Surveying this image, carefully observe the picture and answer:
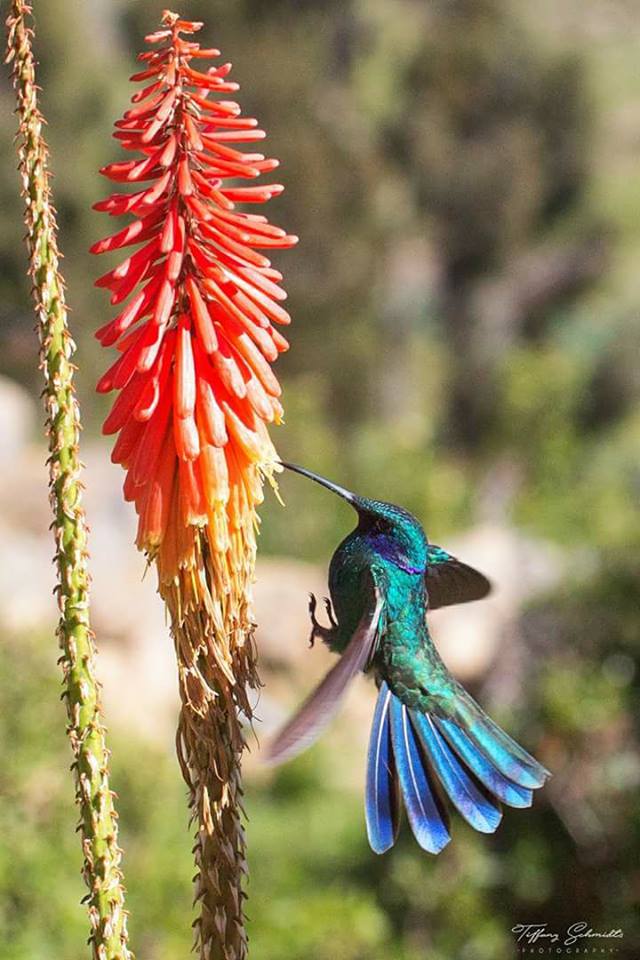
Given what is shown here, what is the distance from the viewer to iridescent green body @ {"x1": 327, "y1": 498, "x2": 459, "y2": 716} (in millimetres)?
2678

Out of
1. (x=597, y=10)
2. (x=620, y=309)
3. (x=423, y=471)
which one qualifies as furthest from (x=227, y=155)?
(x=597, y=10)

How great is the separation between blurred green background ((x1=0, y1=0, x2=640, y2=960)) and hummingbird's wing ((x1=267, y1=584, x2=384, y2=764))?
2827 mm

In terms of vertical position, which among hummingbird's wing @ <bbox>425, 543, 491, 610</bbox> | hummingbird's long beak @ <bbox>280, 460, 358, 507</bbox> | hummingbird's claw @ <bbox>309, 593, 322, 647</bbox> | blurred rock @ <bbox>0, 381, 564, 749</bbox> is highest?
blurred rock @ <bbox>0, 381, 564, 749</bbox>

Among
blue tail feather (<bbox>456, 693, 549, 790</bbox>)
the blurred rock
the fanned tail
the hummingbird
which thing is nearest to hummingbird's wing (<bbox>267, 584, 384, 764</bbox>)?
the hummingbird

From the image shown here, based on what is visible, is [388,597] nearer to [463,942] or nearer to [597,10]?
[463,942]

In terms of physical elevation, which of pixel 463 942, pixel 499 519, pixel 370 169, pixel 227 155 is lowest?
pixel 463 942

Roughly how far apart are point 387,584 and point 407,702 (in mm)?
286

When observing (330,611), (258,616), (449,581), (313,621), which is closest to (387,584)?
(330,611)

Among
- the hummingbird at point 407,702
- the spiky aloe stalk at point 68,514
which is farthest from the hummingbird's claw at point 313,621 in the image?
the spiky aloe stalk at point 68,514

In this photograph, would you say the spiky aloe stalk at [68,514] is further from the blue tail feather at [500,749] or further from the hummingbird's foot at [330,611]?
the hummingbird's foot at [330,611]

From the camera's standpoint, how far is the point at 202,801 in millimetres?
1811

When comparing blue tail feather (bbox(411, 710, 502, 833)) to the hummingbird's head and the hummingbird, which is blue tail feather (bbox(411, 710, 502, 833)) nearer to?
the hummingbird

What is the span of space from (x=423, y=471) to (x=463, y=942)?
7888 mm

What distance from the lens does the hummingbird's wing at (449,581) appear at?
302cm
